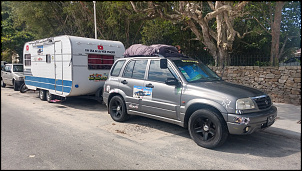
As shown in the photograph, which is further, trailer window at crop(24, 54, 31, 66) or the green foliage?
the green foliage

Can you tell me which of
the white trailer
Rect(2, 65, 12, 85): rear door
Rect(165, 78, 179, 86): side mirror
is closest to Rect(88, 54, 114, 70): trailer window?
the white trailer

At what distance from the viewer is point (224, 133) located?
490 cm

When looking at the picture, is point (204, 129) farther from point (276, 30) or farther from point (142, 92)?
point (276, 30)

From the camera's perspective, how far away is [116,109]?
7352mm

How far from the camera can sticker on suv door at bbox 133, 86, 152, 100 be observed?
20.4ft

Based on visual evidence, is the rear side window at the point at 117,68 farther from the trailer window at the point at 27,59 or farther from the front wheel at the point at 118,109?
the trailer window at the point at 27,59

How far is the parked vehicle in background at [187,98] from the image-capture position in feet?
15.8

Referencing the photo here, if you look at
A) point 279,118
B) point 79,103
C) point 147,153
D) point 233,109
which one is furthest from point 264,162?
point 79,103

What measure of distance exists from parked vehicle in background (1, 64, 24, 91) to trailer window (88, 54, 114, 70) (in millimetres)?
7419

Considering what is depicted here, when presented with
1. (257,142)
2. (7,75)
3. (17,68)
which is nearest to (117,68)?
(257,142)

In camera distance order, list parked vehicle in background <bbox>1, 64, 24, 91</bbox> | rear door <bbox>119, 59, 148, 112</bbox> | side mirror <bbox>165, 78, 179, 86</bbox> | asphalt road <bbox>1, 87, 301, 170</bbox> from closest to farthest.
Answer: asphalt road <bbox>1, 87, 301, 170</bbox>, side mirror <bbox>165, 78, 179, 86</bbox>, rear door <bbox>119, 59, 148, 112</bbox>, parked vehicle in background <bbox>1, 64, 24, 91</bbox>

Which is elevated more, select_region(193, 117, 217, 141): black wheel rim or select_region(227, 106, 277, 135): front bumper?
select_region(227, 106, 277, 135): front bumper

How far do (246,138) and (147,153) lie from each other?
8.12 ft

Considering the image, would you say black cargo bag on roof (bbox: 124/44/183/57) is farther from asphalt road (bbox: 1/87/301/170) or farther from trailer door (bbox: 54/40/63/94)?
trailer door (bbox: 54/40/63/94)
